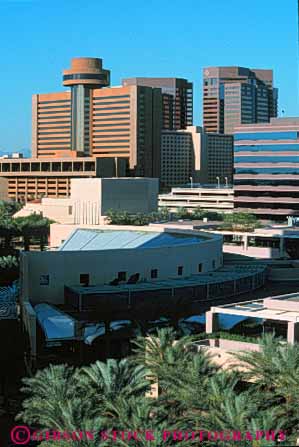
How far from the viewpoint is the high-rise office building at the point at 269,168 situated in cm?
11150

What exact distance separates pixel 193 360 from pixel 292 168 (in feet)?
291

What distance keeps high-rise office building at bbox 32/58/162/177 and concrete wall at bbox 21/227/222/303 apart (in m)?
108

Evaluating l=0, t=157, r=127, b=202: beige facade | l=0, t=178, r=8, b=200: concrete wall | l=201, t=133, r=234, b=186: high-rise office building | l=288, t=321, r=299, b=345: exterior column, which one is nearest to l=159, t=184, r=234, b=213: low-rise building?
l=0, t=157, r=127, b=202: beige facade

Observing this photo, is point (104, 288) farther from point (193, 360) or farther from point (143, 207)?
point (143, 207)

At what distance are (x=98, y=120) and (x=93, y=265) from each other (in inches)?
5066

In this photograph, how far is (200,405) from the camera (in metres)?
22.6

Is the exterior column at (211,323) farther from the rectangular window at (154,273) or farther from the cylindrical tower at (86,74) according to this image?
the cylindrical tower at (86,74)

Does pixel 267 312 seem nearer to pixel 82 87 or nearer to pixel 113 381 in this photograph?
pixel 113 381

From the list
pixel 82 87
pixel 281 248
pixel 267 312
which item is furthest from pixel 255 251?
pixel 82 87

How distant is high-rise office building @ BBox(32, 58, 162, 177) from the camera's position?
165 meters

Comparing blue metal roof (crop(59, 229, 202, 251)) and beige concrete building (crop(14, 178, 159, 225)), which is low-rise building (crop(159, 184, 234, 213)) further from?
blue metal roof (crop(59, 229, 202, 251))

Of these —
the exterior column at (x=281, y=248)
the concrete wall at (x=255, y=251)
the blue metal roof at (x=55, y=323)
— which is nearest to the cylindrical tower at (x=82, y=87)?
the exterior column at (x=281, y=248)

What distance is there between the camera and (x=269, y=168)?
113 meters

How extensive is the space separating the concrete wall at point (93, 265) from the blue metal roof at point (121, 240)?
2.70 m
